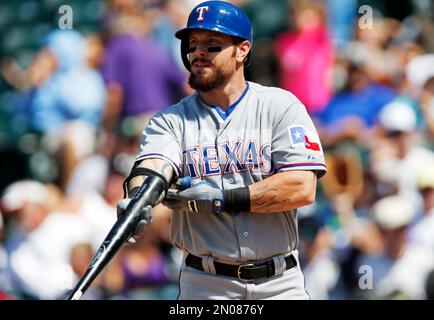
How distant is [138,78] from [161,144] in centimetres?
358

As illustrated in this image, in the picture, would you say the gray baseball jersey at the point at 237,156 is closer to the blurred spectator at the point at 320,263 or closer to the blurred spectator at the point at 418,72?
the blurred spectator at the point at 320,263

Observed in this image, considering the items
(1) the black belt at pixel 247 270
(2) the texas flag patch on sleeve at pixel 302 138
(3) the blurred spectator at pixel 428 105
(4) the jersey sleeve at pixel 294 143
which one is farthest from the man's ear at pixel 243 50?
(3) the blurred spectator at pixel 428 105

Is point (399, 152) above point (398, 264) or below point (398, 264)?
above

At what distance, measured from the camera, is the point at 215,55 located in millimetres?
4355

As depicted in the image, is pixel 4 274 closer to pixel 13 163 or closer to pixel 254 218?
pixel 13 163

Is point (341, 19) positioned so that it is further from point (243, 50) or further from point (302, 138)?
point (302, 138)

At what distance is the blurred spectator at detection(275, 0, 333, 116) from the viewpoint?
24.5 ft

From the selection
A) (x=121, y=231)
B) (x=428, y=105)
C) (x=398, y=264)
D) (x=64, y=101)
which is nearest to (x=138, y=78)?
(x=64, y=101)

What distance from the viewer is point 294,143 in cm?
421

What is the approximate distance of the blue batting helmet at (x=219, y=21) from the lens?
4.30 metres

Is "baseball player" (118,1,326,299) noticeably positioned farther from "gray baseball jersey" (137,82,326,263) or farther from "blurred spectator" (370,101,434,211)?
"blurred spectator" (370,101,434,211)

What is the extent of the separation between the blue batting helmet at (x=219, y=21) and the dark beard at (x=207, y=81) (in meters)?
0.20

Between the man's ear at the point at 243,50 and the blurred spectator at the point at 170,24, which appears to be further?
the blurred spectator at the point at 170,24

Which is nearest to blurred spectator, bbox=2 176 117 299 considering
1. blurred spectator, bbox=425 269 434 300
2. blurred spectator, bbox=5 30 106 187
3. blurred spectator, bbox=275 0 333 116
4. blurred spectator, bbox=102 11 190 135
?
blurred spectator, bbox=5 30 106 187
